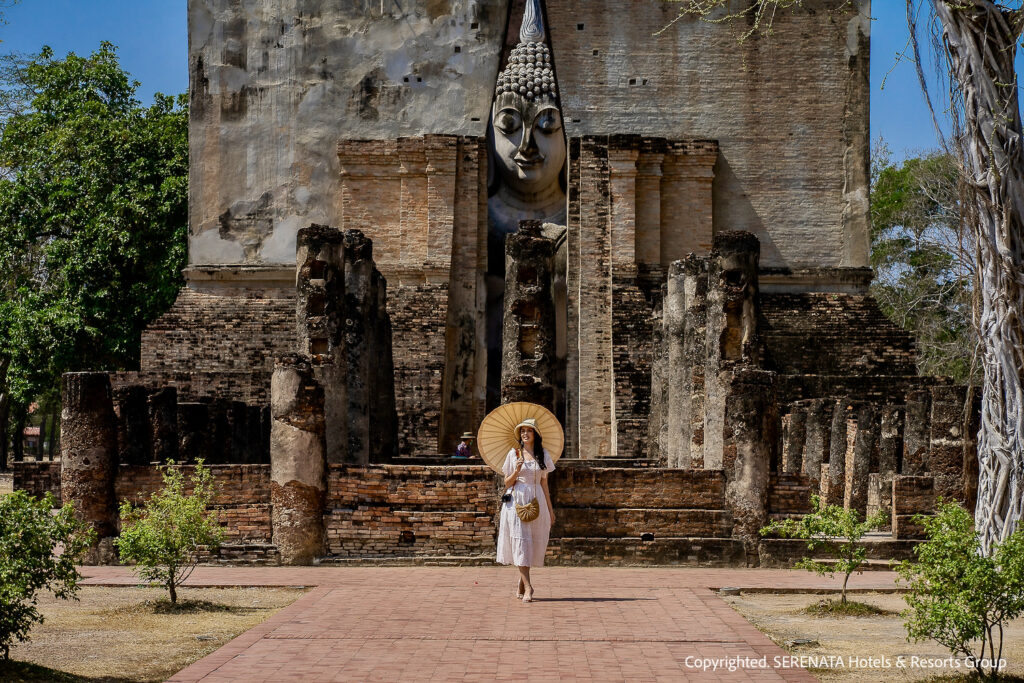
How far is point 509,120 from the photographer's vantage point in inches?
810

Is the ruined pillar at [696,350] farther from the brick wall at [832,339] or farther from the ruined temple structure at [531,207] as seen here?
the brick wall at [832,339]

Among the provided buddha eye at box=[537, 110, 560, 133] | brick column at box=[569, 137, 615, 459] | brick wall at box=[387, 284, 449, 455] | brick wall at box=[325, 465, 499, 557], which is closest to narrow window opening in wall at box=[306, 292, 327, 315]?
brick wall at box=[325, 465, 499, 557]

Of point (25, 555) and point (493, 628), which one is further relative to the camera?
point (493, 628)

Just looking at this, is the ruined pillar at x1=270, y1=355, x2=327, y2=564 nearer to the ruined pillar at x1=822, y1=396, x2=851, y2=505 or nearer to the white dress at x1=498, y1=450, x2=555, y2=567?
the white dress at x1=498, y1=450, x2=555, y2=567

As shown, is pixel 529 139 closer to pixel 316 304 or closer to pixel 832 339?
pixel 832 339

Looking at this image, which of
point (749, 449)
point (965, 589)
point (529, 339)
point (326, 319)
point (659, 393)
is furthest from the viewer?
point (659, 393)

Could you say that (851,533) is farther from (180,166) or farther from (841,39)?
(180,166)

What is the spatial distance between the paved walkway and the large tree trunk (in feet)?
5.36

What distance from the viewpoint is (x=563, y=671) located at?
6.46m

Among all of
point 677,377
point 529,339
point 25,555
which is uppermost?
point 529,339

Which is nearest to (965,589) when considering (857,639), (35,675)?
(857,639)

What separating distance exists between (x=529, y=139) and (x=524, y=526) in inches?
491

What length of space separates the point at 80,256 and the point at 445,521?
14.7m

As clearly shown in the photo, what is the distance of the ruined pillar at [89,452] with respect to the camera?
11312 millimetres
